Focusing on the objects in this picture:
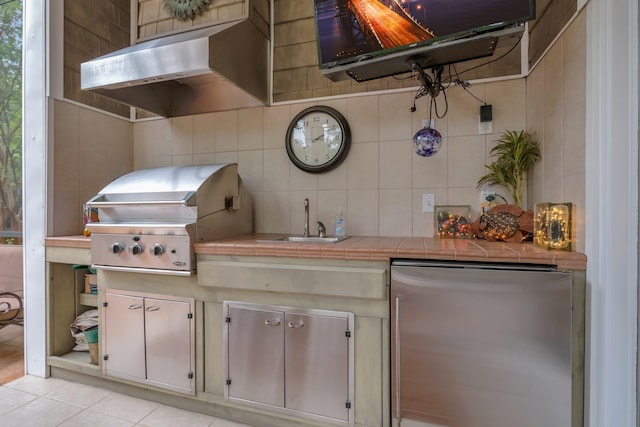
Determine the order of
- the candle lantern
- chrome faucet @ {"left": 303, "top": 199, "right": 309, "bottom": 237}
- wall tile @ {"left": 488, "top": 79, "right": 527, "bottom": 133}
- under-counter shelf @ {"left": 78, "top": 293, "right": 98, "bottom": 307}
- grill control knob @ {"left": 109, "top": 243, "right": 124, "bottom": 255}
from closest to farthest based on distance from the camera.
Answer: the candle lantern
grill control knob @ {"left": 109, "top": 243, "right": 124, "bottom": 255}
wall tile @ {"left": 488, "top": 79, "right": 527, "bottom": 133}
chrome faucet @ {"left": 303, "top": 199, "right": 309, "bottom": 237}
under-counter shelf @ {"left": 78, "top": 293, "right": 98, "bottom": 307}

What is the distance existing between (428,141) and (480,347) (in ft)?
3.96

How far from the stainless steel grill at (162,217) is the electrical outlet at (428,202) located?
1246mm

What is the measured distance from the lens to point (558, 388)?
1192 millimetres

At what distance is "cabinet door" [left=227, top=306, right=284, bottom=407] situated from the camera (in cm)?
158

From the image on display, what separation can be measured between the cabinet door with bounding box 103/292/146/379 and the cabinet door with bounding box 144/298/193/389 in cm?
5

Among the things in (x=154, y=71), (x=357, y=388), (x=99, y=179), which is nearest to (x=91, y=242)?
(x=99, y=179)

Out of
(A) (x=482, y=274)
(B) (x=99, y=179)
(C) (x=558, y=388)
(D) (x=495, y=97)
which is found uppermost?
(D) (x=495, y=97)

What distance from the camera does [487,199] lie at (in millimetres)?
1952

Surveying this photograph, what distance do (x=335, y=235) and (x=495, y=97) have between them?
1.35 metres

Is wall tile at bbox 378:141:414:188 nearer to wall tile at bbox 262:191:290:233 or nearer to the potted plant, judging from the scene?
the potted plant

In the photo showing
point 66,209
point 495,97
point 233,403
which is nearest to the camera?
point 233,403

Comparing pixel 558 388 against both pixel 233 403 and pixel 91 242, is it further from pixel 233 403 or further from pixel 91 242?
pixel 91 242

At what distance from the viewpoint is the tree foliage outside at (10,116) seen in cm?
271

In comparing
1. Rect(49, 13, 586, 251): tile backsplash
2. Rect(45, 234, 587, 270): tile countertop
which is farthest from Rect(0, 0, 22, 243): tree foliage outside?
Rect(45, 234, 587, 270): tile countertop
